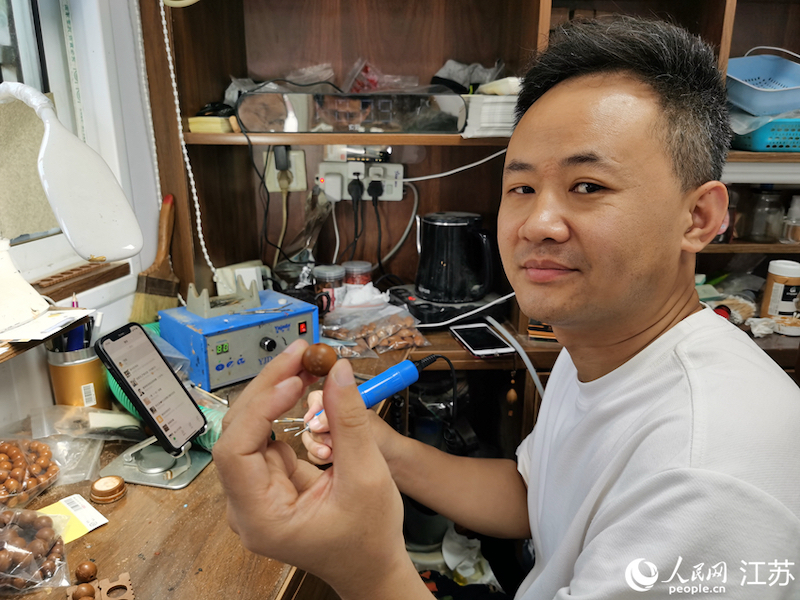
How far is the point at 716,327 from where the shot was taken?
756mm

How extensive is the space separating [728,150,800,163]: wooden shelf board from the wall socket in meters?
1.00

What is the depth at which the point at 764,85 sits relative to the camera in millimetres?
1519

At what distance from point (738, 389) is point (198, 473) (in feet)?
2.70

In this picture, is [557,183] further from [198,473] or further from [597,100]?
[198,473]

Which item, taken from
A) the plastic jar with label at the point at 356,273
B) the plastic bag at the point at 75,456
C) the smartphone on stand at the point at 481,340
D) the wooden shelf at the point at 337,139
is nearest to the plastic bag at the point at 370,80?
the wooden shelf at the point at 337,139

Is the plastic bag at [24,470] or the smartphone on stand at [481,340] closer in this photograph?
the plastic bag at [24,470]

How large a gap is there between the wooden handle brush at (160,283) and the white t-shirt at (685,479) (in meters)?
1.08

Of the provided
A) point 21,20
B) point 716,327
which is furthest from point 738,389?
point 21,20

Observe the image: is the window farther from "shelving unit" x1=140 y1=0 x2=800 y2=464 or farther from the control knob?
the control knob

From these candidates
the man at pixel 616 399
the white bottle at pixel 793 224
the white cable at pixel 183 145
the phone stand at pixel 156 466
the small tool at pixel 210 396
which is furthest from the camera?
the white bottle at pixel 793 224

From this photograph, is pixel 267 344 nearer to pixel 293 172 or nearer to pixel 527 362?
pixel 527 362

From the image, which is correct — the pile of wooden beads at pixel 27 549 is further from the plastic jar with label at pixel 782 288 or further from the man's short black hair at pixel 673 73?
the plastic jar with label at pixel 782 288

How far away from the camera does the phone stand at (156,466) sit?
0.89 m

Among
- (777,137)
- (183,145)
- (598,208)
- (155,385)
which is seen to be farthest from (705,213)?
(183,145)
